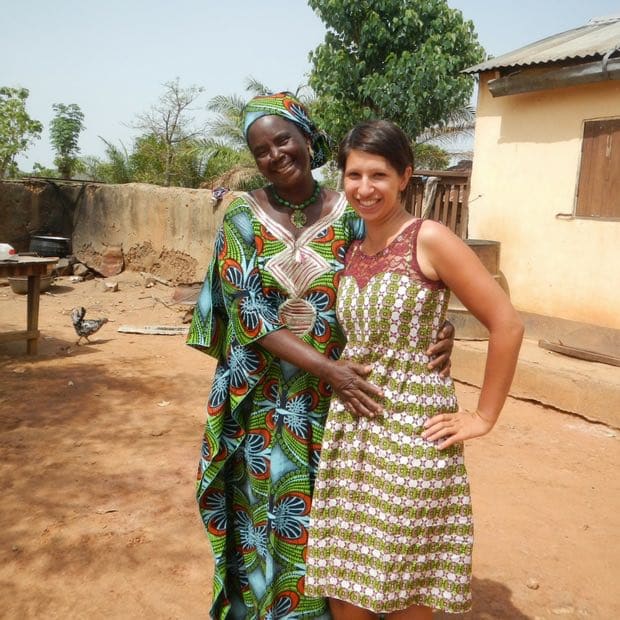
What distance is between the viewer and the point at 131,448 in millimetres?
4320

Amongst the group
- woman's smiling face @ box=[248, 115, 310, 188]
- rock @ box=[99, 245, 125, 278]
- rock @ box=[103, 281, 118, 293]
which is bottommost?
rock @ box=[103, 281, 118, 293]

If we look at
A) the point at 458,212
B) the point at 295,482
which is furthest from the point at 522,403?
the point at 295,482

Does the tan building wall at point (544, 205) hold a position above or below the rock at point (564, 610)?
above

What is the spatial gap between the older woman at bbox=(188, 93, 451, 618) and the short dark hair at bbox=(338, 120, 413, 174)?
0.77 ft

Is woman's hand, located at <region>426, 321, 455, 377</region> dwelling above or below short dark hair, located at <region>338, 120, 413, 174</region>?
below

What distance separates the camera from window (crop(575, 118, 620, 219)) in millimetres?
5965

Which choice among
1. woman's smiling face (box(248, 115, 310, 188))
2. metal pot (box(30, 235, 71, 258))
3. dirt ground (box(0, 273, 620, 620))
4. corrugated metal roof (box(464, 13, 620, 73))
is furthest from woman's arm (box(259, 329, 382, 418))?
metal pot (box(30, 235, 71, 258))

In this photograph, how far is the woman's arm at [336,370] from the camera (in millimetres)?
1608

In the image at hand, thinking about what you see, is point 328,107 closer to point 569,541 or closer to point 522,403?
point 522,403

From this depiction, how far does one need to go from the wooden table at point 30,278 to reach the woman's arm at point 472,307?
5.55 m

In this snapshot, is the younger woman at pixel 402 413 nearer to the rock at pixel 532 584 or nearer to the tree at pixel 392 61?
the rock at pixel 532 584

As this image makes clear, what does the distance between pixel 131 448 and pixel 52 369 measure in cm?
227

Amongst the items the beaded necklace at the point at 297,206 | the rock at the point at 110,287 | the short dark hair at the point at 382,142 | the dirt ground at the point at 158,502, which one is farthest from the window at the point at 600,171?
the rock at the point at 110,287

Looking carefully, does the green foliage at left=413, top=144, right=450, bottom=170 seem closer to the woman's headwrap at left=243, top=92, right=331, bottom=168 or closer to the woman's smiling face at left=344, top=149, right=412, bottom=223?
the woman's headwrap at left=243, top=92, right=331, bottom=168
